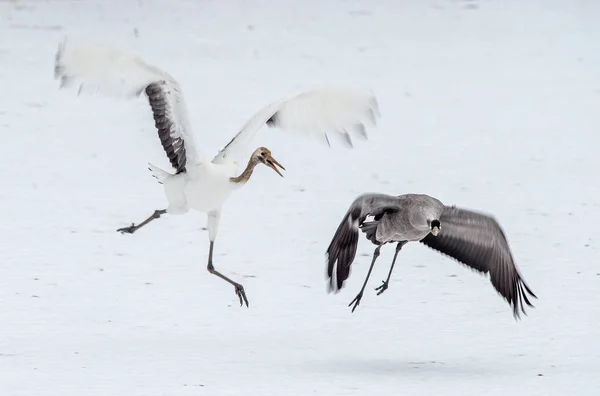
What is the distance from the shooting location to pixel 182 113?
5082 mm

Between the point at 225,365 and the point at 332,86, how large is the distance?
4.23 ft

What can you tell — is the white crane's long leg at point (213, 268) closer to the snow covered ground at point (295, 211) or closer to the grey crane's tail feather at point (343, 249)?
the snow covered ground at point (295, 211)

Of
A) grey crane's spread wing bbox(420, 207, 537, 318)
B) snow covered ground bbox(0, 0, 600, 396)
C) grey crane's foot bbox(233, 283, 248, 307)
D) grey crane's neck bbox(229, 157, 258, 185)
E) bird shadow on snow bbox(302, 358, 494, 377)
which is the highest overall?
grey crane's neck bbox(229, 157, 258, 185)

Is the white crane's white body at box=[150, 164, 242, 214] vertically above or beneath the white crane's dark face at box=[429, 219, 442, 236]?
beneath

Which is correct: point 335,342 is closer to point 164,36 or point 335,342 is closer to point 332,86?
point 332,86

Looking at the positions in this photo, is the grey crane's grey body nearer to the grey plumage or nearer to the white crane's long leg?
the white crane's long leg

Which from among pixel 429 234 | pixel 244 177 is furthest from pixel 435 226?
pixel 244 177

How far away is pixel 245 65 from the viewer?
10031 mm

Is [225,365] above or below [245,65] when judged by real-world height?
above

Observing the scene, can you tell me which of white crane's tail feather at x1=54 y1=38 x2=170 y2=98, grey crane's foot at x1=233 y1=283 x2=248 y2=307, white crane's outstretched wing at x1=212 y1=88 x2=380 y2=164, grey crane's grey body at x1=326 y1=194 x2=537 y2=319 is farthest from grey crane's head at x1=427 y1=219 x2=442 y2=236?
white crane's tail feather at x1=54 y1=38 x2=170 y2=98

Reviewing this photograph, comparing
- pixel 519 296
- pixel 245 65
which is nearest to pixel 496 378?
pixel 519 296

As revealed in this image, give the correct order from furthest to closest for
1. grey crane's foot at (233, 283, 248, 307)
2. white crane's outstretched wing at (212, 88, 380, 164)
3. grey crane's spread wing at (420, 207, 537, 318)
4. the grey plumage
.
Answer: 1. white crane's outstretched wing at (212, 88, 380, 164)
2. grey crane's foot at (233, 283, 248, 307)
3. the grey plumage
4. grey crane's spread wing at (420, 207, 537, 318)

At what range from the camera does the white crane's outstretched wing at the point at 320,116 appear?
5.30m

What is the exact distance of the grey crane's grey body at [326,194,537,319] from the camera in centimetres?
475
